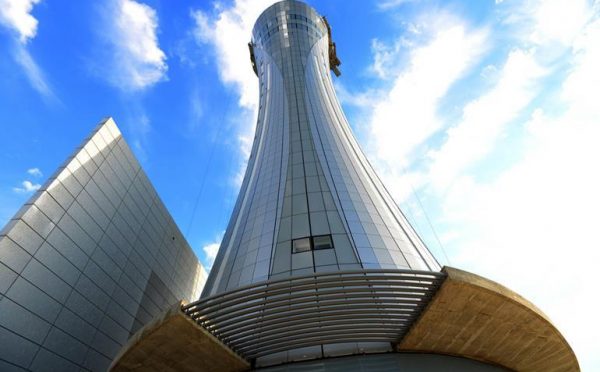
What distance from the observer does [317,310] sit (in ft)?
29.6

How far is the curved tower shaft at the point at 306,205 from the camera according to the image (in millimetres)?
12211

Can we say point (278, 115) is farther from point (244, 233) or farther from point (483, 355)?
point (483, 355)

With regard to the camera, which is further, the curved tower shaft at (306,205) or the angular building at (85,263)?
the curved tower shaft at (306,205)

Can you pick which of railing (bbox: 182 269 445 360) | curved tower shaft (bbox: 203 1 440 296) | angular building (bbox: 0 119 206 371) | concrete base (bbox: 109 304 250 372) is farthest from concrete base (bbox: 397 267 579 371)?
angular building (bbox: 0 119 206 371)

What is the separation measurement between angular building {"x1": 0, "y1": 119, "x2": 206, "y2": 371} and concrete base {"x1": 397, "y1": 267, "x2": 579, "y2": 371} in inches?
436

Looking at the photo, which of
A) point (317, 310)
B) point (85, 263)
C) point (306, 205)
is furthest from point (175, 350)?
point (306, 205)

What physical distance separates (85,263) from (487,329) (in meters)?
13.7

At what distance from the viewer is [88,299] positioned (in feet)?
44.4

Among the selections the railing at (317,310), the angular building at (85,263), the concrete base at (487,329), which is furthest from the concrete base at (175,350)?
the concrete base at (487,329)

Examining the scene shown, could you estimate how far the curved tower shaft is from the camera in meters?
12.2

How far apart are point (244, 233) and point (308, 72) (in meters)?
14.8

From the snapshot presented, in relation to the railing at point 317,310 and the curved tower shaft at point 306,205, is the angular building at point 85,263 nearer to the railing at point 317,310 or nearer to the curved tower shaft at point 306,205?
the curved tower shaft at point 306,205

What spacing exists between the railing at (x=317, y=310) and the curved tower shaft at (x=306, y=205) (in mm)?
2136

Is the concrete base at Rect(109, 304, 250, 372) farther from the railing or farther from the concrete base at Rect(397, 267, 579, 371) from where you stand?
the concrete base at Rect(397, 267, 579, 371)
